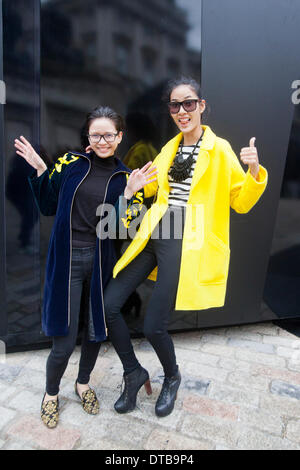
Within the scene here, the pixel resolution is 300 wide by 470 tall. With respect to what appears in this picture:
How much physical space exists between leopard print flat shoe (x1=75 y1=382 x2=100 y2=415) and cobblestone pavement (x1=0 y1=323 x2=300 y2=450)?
0.13 feet

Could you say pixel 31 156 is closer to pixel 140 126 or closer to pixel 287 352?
pixel 140 126

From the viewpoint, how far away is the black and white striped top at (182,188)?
2.24m

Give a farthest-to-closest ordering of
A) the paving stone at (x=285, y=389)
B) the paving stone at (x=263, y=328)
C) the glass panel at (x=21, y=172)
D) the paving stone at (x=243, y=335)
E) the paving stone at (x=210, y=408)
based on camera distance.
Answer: the paving stone at (x=263, y=328)
the paving stone at (x=243, y=335)
the glass panel at (x=21, y=172)
the paving stone at (x=285, y=389)
the paving stone at (x=210, y=408)

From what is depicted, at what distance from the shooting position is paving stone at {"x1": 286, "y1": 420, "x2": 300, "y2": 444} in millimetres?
2102

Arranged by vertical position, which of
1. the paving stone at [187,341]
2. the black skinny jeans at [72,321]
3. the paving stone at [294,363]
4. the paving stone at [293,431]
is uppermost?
the black skinny jeans at [72,321]

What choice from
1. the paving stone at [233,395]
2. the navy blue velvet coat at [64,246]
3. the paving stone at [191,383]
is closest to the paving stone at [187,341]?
the paving stone at [191,383]

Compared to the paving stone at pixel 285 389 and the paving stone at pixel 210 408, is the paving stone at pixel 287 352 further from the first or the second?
the paving stone at pixel 210 408

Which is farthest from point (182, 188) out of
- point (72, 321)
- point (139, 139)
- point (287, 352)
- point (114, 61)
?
point (287, 352)

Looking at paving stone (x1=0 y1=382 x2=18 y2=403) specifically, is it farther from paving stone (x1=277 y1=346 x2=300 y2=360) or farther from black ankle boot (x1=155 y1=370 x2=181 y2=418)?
paving stone (x1=277 y1=346 x2=300 y2=360)

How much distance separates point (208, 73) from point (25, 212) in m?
1.81

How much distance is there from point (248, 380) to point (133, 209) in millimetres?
1527

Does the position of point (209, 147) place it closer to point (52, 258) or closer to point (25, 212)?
point (52, 258)

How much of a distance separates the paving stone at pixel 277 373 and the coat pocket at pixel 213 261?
1006 millimetres
